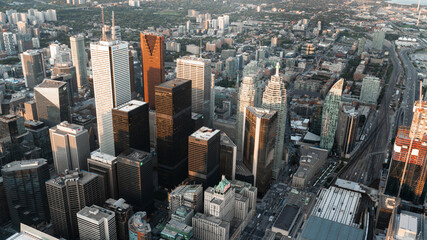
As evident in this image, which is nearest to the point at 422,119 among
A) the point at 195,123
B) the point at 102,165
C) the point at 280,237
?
the point at 280,237

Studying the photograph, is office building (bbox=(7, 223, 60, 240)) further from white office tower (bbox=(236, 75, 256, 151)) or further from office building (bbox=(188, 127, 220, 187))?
white office tower (bbox=(236, 75, 256, 151))

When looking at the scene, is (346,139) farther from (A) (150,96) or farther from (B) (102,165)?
(B) (102,165)

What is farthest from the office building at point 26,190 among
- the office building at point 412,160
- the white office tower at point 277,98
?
the office building at point 412,160

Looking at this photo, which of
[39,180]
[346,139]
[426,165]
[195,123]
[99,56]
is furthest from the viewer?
[346,139]

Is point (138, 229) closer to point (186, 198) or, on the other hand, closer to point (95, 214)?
point (95, 214)

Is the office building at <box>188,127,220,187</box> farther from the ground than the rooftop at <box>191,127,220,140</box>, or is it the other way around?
the rooftop at <box>191,127,220,140</box>

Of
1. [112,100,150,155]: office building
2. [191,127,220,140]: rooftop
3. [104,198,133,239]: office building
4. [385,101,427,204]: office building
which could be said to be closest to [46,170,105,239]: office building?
[104,198,133,239]: office building
